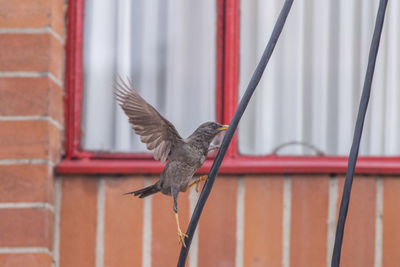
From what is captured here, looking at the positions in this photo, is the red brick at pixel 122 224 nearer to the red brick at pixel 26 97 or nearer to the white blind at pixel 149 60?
the white blind at pixel 149 60

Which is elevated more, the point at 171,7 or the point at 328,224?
the point at 171,7

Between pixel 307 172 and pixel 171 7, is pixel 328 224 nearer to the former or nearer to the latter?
pixel 307 172

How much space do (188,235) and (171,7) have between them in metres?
1.94

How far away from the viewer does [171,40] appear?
3.60 m

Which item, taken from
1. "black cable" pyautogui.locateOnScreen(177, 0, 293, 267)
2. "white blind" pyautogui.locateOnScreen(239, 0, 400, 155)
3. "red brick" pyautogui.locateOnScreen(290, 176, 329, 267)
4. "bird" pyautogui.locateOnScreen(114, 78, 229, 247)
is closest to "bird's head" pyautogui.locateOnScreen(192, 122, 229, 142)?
"bird" pyautogui.locateOnScreen(114, 78, 229, 247)

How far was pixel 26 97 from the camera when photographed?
3.29 metres

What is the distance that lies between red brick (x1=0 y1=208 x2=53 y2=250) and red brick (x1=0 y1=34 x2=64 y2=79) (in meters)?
0.56

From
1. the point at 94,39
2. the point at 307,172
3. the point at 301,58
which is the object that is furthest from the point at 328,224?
the point at 94,39

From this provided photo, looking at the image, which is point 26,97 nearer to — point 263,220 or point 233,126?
point 263,220

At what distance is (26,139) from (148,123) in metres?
0.89

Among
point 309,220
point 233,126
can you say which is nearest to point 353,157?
point 233,126

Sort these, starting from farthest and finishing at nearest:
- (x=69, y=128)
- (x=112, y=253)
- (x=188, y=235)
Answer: (x=69, y=128), (x=112, y=253), (x=188, y=235)

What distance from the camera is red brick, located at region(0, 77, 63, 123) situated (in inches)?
129

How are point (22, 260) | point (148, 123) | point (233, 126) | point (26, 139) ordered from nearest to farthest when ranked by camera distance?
1. point (233, 126)
2. point (148, 123)
3. point (22, 260)
4. point (26, 139)
